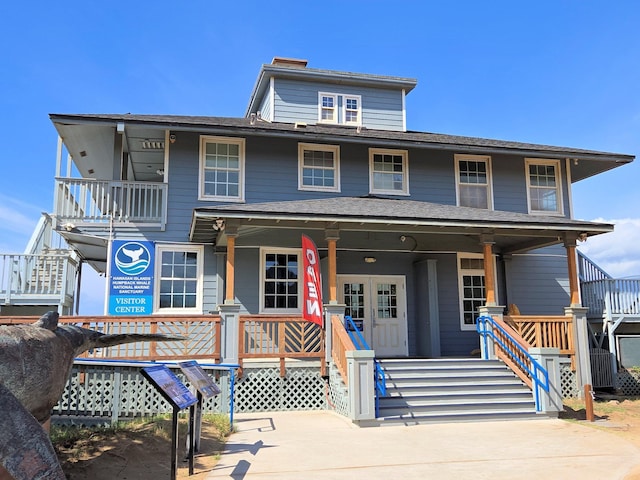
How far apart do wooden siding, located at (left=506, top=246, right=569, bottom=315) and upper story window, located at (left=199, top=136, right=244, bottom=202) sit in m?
7.91

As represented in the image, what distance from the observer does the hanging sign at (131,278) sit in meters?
13.3

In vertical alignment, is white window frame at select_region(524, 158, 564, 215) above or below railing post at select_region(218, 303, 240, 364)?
above

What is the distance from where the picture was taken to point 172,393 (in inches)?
221

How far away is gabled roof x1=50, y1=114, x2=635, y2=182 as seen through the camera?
44.8 feet

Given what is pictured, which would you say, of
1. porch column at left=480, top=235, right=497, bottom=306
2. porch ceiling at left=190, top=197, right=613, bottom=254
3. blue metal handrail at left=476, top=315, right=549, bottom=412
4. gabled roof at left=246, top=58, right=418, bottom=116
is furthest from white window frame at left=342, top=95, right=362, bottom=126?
blue metal handrail at left=476, top=315, right=549, bottom=412

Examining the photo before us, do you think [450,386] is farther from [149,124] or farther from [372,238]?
[149,124]

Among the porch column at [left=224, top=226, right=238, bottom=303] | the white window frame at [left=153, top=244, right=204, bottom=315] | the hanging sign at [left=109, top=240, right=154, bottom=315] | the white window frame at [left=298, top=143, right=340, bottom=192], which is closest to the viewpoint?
the porch column at [left=224, top=226, right=238, bottom=303]

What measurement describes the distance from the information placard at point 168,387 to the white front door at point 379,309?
9.03 meters

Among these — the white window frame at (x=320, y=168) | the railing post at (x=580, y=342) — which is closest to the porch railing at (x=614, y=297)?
the railing post at (x=580, y=342)

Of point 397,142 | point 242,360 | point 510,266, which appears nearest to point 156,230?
point 242,360

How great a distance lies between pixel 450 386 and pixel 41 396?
8474mm

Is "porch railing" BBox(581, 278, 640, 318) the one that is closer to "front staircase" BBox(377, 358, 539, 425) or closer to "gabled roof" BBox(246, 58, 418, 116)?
"front staircase" BBox(377, 358, 539, 425)

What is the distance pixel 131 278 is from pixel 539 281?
1111cm

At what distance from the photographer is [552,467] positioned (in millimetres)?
6676
